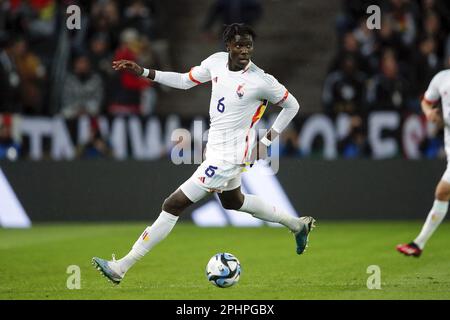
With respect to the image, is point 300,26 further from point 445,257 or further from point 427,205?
point 445,257

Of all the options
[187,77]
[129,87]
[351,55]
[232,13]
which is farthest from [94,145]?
[187,77]

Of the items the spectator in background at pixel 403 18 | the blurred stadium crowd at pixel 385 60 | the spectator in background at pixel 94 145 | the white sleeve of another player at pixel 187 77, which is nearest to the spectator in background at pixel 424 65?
the blurred stadium crowd at pixel 385 60

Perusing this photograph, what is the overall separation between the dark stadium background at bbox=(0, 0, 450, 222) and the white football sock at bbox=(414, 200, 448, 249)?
4.35 metres

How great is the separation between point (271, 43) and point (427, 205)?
4285 millimetres

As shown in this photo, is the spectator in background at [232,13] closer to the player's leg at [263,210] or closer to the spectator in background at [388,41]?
the spectator in background at [388,41]

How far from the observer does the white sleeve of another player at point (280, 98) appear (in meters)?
8.95

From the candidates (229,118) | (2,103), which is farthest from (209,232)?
(229,118)

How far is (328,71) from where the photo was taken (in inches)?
639

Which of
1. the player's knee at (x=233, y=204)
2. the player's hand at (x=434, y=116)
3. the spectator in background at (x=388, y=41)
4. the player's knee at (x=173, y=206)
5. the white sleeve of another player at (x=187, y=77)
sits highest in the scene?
the spectator in background at (x=388, y=41)

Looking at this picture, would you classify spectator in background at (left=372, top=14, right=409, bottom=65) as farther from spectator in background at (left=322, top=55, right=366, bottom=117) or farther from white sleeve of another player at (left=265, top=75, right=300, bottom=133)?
white sleeve of another player at (left=265, top=75, right=300, bottom=133)

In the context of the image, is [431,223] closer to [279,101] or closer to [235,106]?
[279,101]

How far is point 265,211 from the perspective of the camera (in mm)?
9570

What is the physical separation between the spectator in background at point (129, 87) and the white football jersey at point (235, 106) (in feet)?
23.3

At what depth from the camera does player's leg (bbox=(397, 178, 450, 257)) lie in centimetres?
1062
